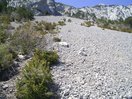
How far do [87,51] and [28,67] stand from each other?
5.49m

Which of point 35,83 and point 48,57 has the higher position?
point 48,57

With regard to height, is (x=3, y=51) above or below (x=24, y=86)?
above

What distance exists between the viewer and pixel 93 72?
1220 cm

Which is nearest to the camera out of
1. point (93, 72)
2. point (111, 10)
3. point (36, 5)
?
point (93, 72)

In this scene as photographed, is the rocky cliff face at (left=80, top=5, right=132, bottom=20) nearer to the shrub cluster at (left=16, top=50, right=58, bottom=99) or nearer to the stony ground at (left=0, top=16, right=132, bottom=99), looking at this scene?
the stony ground at (left=0, top=16, right=132, bottom=99)

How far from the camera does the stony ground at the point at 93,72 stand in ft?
33.9

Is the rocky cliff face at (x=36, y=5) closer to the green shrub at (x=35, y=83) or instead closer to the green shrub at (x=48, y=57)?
the green shrub at (x=48, y=57)

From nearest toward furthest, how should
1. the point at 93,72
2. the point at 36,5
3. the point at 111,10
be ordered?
the point at 93,72, the point at 36,5, the point at 111,10

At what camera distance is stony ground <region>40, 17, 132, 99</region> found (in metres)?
10.3

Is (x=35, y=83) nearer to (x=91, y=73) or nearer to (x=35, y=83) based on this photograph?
(x=35, y=83)

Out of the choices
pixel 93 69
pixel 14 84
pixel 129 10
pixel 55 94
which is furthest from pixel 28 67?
pixel 129 10

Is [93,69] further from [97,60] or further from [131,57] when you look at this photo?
[131,57]

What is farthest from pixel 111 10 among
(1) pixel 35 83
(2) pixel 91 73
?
(1) pixel 35 83

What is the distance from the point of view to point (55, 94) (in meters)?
10.3
